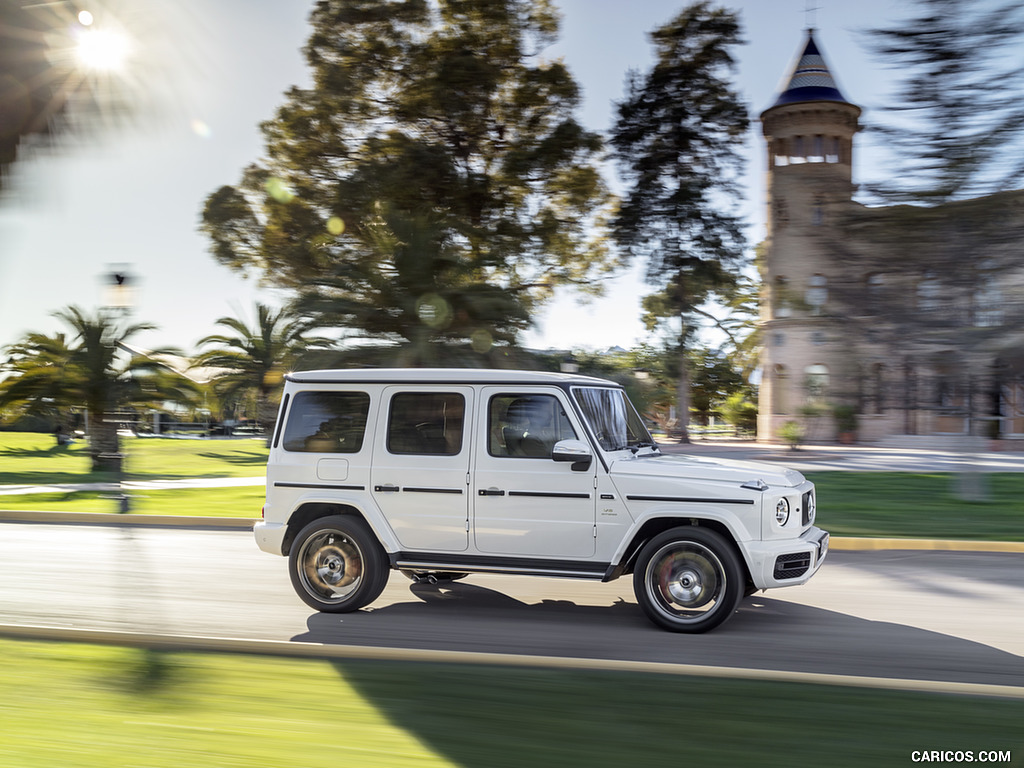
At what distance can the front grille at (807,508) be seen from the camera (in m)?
A: 6.81

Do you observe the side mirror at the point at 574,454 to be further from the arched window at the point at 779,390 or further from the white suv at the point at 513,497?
the arched window at the point at 779,390

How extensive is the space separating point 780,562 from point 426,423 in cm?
300

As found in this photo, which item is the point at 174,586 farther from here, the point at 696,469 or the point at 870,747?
the point at 870,747

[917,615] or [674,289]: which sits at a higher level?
[674,289]

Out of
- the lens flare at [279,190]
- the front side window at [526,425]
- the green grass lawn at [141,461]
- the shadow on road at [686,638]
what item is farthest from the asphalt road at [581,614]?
the lens flare at [279,190]

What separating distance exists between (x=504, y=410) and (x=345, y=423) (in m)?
1.45

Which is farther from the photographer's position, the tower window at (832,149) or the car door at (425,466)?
the tower window at (832,149)

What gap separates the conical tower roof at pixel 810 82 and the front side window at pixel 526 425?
37.4 metres

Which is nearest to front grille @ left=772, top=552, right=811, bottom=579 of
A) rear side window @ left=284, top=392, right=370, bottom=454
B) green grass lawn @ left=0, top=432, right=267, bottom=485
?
rear side window @ left=284, top=392, right=370, bottom=454

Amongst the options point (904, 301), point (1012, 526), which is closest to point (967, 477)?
point (1012, 526)

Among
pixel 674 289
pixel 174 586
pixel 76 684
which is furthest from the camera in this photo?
pixel 674 289

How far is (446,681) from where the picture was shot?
4996mm

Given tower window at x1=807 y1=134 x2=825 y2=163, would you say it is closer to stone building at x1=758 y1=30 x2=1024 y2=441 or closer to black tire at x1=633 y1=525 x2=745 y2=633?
stone building at x1=758 y1=30 x2=1024 y2=441

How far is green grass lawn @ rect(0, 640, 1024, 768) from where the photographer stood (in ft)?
13.0
